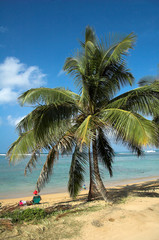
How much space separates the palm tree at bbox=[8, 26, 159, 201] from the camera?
5.98 meters

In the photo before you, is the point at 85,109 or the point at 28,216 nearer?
the point at 28,216

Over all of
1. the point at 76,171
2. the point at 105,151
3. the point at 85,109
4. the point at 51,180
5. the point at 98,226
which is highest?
the point at 85,109

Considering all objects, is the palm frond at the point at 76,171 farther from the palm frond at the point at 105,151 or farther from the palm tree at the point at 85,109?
the palm frond at the point at 105,151

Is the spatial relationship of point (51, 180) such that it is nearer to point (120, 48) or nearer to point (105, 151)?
point (105, 151)

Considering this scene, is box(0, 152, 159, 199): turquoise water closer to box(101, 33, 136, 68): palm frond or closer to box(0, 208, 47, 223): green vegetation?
box(0, 208, 47, 223): green vegetation

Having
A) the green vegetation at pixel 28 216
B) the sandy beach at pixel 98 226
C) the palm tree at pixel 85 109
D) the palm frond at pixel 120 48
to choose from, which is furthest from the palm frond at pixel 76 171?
the palm frond at pixel 120 48

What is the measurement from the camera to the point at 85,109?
6.87 metres

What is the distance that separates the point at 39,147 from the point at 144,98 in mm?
4093

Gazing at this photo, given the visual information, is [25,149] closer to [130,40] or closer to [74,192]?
[74,192]

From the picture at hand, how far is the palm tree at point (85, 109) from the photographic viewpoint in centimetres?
598

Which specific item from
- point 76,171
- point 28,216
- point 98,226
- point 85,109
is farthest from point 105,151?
point 28,216

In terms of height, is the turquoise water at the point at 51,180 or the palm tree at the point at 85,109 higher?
the palm tree at the point at 85,109

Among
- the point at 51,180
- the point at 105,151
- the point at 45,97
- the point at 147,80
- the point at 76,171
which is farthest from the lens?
the point at 51,180

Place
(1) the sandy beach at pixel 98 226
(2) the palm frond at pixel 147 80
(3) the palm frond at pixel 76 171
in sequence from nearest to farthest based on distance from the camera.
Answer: (1) the sandy beach at pixel 98 226
(3) the palm frond at pixel 76 171
(2) the palm frond at pixel 147 80
